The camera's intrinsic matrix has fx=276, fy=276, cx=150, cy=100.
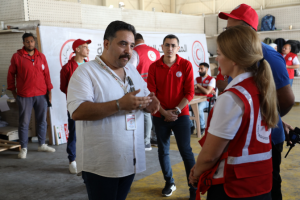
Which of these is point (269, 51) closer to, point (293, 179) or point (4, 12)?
point (293, 179)

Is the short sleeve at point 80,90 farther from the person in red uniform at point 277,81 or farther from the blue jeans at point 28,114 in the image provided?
the blue jeans at point 28,114

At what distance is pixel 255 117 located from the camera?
1240 mm

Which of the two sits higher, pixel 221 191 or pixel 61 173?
pixel 221 191

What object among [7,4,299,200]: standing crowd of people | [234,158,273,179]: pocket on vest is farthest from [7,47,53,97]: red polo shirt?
[234,158,273,179]: pocket on vest

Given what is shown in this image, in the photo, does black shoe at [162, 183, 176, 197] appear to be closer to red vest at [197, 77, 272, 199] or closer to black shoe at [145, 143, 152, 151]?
black shoe at [145, 143, 152, 151]

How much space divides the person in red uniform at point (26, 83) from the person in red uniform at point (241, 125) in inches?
152

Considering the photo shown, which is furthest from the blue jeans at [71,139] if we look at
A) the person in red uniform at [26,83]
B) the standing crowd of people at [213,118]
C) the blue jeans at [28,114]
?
the standing crowd of people at [213,118]

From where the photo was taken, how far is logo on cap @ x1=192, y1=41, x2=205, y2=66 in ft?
27.9

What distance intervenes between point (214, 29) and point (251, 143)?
32.0ft

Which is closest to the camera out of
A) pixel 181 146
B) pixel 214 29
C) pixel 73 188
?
pixel 181 146

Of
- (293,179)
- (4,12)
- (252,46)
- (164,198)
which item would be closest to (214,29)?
(4,12)

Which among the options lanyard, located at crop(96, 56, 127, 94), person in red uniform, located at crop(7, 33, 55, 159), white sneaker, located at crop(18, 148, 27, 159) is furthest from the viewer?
person in red uniform, located at crop(7, 33, 55, 159)

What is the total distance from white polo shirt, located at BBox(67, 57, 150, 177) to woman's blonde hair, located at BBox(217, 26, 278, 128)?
0.67m

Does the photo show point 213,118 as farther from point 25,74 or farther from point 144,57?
point 25,74
